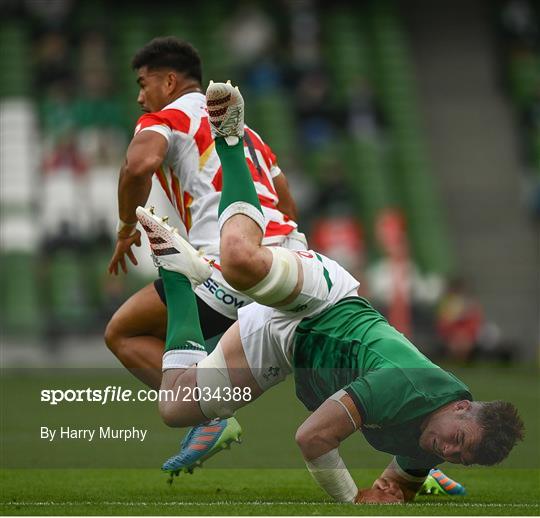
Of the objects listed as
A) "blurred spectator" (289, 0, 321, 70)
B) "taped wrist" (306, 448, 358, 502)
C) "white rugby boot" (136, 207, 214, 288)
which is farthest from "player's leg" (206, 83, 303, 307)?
"blurred spectator" (289, 0, 321, 70)

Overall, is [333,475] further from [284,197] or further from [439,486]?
[284,197]

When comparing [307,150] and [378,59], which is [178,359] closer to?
[307,150]

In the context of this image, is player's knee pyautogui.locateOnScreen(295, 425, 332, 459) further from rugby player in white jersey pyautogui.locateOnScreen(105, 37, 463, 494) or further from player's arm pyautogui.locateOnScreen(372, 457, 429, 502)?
rugby player in white jersey pyautogui.locateOnScreen(105, 37, 463, 494)

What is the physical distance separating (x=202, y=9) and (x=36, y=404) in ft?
40.7

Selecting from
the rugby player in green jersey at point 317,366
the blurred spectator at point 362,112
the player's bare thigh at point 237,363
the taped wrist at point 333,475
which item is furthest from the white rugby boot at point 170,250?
the blurred spectator at point 362,112

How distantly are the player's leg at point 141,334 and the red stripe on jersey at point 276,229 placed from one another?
67 cm

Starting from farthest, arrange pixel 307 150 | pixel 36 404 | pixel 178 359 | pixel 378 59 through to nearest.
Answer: pixel 378 59 < pixel 307 150 < pixel 36 404 < pixel 178 359

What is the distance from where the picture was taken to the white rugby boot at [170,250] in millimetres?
6145

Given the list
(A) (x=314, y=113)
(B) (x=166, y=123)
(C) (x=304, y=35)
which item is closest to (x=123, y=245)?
(B) (x=166, y=123)

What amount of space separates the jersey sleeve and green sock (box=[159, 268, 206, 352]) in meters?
0.79

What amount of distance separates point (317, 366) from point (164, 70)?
193cm

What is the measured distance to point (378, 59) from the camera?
21.4 metres

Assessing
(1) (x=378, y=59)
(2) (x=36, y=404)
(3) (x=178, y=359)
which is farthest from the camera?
(1) (x=378, y=59)

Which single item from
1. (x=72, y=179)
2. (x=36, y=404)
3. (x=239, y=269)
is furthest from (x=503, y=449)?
(x=72, y=179)
